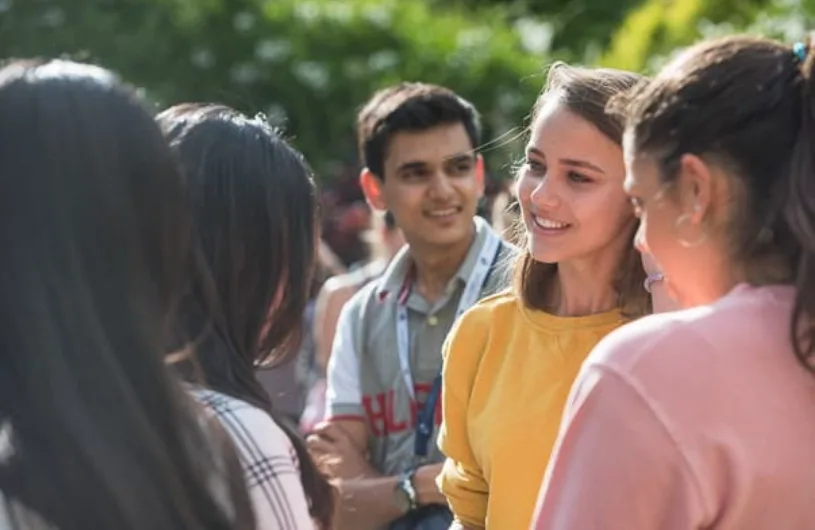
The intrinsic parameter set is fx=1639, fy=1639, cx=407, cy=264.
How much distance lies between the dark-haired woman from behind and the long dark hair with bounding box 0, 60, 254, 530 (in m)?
0.42

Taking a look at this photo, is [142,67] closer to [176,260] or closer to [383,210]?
[383,210]

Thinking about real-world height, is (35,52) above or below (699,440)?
above

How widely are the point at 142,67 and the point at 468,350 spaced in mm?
8720

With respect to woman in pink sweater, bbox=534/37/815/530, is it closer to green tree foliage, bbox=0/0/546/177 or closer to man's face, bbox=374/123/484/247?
man's face, bbox=374/123/484/247

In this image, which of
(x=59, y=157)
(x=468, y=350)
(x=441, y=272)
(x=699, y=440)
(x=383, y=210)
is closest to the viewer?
(x=59, y=157)

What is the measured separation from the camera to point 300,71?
12.1 meters

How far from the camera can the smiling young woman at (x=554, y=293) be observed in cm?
343

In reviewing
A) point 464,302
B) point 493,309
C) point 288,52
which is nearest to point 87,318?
point 493,309

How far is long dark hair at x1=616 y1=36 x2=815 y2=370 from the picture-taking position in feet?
7.42

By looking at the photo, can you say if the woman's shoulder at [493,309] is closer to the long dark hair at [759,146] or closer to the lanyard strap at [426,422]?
the lanyard strap at [426,422]

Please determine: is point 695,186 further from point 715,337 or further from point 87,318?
point 87,318

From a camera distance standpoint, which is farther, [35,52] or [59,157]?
[35,52]

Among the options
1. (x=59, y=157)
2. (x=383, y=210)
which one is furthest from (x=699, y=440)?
(x=383, y=210)

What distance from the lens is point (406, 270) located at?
4.82m
